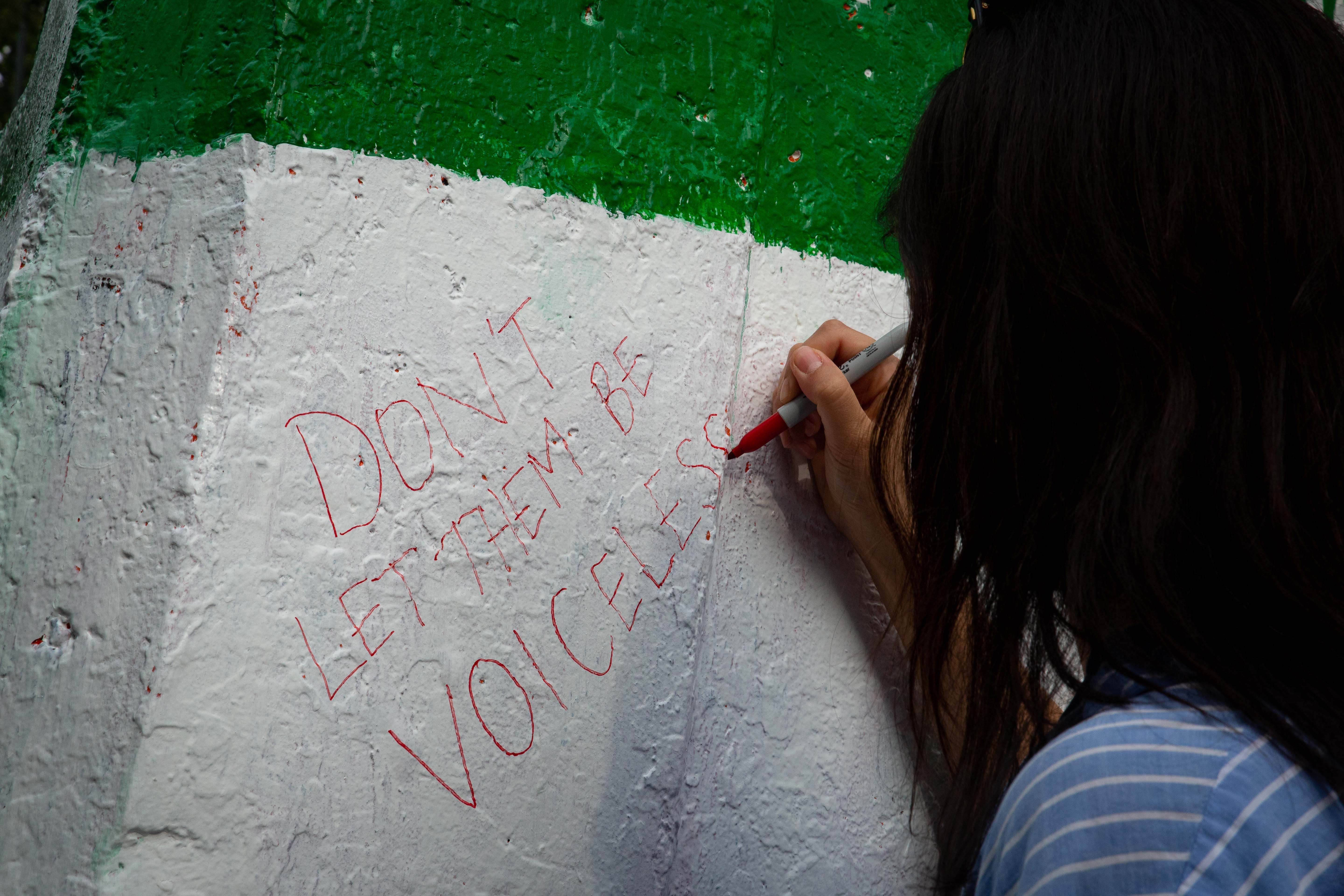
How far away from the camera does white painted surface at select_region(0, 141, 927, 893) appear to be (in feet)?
2.51

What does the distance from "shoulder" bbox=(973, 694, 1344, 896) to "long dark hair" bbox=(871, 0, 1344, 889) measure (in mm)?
27

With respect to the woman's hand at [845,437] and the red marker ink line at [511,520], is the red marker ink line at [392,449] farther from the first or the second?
the woman's hand at [845,437]

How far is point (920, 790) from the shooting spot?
3.63ft

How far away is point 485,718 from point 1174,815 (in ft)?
1.91

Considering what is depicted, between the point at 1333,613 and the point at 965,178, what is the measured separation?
1.20ft

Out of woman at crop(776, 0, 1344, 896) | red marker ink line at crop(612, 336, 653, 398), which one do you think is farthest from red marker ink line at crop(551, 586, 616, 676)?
woman at crop(776, 0, 1344, 896)

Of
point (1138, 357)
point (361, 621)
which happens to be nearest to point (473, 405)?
point (361, 621)

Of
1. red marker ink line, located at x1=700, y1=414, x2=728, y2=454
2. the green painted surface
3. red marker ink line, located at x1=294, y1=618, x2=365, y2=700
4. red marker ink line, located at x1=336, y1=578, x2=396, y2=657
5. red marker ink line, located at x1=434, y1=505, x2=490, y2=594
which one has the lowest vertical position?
red marker ink line, located at x1=294, y1=618, x2=365, y2=700

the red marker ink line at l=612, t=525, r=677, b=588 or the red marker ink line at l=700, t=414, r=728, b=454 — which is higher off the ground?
the red marker ink line at l=700, t=414, r=728, b=454

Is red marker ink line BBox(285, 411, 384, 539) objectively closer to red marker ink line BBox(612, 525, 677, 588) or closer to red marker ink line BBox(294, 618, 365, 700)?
red marker ink line BBox(294, 618, 365, 700)

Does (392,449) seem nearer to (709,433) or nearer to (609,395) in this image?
(609,395)

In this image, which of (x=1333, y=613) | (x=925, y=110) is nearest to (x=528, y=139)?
(x=925, y=110)

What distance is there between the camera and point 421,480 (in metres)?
0.85

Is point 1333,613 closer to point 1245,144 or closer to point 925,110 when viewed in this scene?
point 1245,144
